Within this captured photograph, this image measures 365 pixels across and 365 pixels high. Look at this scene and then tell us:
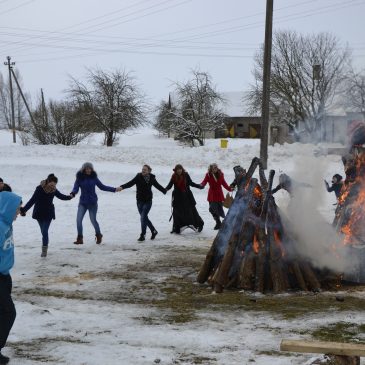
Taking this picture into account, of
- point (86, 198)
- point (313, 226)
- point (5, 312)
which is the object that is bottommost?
point (5, 312)

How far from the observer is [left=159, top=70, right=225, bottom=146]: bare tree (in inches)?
1577

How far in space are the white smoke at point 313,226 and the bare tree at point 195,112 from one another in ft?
99.2

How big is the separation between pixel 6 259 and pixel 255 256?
3.90 m

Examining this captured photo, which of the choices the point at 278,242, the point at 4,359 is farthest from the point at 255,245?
A: the point at 4,359

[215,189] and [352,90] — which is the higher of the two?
[352,90]

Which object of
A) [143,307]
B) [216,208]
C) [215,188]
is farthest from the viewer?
[216,208]

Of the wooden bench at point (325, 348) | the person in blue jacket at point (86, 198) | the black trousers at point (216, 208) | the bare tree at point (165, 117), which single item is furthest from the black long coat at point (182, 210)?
the bare tree at point (165, 117)

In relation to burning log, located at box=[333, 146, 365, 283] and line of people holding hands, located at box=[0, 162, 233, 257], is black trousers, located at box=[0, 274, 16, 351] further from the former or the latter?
burning log, located at box=[333, 146, 365, 283]

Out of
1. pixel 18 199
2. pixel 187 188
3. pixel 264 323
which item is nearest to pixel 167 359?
pixel 264 323

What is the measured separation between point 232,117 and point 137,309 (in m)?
54.5

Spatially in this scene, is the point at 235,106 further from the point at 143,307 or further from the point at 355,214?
the point at 143,307

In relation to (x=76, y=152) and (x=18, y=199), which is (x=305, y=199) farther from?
(x=76, y=152)

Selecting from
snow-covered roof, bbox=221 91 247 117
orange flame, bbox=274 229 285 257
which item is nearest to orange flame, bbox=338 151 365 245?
orange flame, bbox=274 229 285 257

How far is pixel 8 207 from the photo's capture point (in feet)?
17.9
